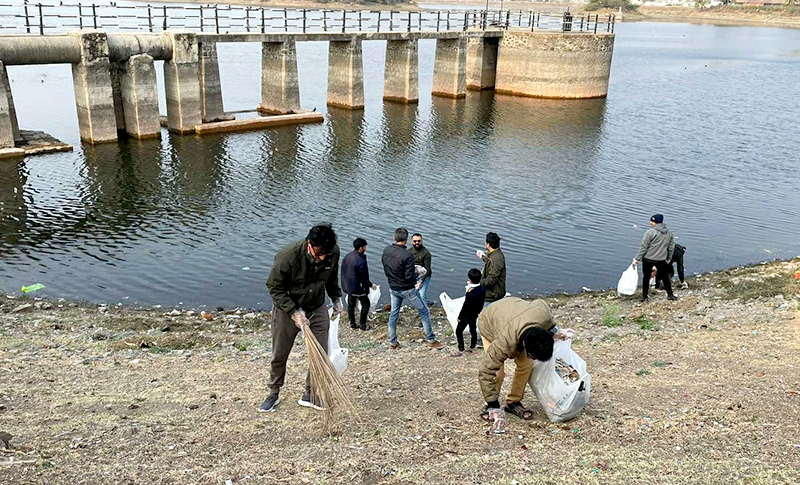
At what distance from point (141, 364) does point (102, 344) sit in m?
1.55

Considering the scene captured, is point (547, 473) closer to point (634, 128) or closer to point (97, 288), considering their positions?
point (97, 288)

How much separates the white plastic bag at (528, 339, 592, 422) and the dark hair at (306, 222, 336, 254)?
2332 mm

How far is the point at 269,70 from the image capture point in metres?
36.1

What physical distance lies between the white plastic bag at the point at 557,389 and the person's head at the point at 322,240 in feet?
7.61

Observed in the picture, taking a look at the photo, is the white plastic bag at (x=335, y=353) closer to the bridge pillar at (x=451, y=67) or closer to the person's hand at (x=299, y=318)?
the person's hand at (x=299, y=318)

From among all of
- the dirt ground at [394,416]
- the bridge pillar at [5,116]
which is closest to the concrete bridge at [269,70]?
the bridge pillar at [5,116]

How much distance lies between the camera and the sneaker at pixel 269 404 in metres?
7.53

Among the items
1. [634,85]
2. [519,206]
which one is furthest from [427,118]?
[634,85]

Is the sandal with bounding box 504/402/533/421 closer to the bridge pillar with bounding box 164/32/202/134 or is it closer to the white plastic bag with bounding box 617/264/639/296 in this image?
the white plastic bag with bounding box 617/264/639/296

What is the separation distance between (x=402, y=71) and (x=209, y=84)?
13.2m

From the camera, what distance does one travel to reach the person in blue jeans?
10.3 m

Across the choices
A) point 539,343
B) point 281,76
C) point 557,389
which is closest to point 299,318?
point 539,343

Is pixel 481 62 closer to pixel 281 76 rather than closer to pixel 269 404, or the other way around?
pixel 281 76

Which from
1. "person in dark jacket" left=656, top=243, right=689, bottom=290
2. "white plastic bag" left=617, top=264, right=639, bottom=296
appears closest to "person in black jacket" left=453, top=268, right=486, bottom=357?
"white plastic bag" left=617, top=264, right=639, bottom=296
